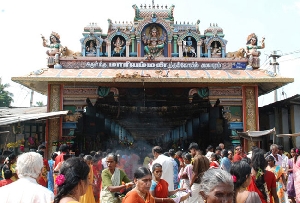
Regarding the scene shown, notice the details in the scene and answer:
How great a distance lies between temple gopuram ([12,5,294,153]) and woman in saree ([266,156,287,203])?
635 cm

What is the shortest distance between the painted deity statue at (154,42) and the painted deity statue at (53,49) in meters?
3.57

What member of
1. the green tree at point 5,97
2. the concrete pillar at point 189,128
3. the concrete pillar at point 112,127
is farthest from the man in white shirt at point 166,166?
the green tree at point 5,97

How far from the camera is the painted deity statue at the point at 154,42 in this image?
15672 millimetres

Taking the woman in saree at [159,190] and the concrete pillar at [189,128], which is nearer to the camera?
the woman in saree at [159,190]

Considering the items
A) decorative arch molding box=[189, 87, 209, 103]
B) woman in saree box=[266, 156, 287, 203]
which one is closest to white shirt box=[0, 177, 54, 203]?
woman in saree box=[266, 156, 287, 203]

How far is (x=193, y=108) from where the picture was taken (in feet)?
62.1

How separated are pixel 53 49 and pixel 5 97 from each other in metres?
28.4

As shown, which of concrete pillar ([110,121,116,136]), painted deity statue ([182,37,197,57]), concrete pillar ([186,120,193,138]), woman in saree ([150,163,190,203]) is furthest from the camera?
concrete pillar ([110,121,116,136])

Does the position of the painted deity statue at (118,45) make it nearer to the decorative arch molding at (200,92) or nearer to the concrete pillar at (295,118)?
the decorative arch molding at (200,92)

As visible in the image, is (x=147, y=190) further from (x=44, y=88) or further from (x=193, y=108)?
(x=193, y=108)

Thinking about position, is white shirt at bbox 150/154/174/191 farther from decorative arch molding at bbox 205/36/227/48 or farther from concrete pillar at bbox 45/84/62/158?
decorative arch molding at bbox 205/36/227/48

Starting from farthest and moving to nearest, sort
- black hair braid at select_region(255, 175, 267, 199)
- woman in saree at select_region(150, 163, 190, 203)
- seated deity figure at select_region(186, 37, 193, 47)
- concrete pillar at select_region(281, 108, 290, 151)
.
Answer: concrete pillar at select_region(281, 108, 290, 151), seated deity figure at select_region(186, 37, 193, 47), woman in saree at select_region(150, 163, 190, 203), black hair braid at select_region(255, 175, 267, 199)

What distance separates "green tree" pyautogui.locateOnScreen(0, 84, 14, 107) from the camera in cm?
4034

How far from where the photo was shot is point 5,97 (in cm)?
4084
